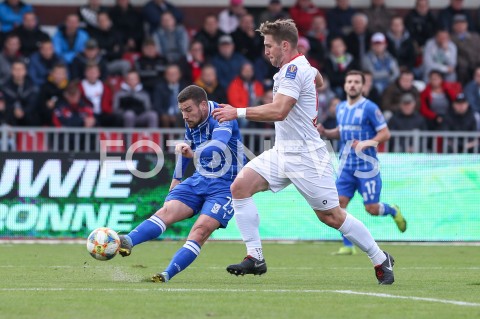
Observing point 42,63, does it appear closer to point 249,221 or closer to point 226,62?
point 226,62

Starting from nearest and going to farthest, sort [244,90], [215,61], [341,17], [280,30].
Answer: [280,30] → [244,90] → [215,61] → [341,17]

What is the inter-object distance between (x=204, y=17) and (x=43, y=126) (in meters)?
5.99

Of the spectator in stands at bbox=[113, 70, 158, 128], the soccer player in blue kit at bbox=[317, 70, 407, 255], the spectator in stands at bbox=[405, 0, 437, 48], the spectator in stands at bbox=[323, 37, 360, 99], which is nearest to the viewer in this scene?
the soccer player in blue kit at bbox=[317, 70, 407, 255]

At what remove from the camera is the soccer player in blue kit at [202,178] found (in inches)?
403

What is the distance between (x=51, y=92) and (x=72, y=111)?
0.65 m

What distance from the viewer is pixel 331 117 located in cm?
1919

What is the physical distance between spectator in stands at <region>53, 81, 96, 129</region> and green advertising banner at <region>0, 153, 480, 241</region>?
1.93 m

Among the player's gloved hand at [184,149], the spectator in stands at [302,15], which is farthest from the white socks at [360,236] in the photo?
the spectator in stands at [302,15]

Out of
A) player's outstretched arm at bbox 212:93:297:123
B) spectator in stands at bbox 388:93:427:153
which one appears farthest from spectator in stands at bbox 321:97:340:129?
player's outstretched arm at bbox 212:93:297:123

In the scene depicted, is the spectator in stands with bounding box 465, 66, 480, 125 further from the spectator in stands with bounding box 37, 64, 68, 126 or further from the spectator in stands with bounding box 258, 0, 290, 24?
the spectator in stands with bounding box 37, 64, 68, 126

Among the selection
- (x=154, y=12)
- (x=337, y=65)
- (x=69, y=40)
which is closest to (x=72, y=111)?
(x=69, y=40)

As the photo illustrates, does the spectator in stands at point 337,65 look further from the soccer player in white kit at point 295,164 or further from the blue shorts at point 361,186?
the soccer player in white kit at point 295,164

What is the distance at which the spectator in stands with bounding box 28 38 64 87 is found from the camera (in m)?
19.6

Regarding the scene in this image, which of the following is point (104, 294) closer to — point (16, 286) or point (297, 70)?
point (16, 286)
